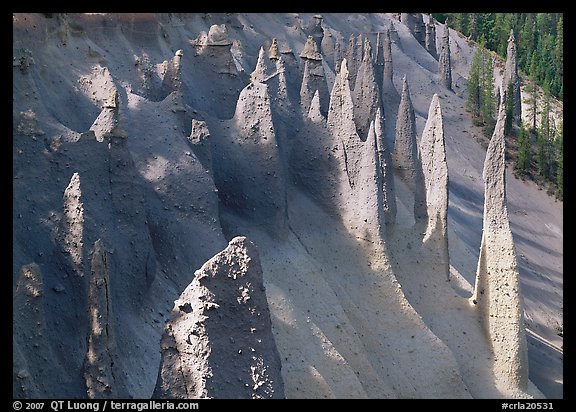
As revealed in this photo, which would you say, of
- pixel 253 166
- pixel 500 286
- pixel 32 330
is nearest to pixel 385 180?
pixel 500 286

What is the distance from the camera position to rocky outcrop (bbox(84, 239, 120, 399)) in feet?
30.8

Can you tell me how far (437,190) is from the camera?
1811cm

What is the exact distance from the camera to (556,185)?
4159 cm

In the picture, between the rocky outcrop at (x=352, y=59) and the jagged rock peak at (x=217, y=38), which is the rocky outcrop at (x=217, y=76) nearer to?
the jagged rock peak at (x=217, y=38)

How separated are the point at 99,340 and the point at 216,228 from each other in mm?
4476

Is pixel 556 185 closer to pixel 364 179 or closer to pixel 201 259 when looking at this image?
pixel 364 179

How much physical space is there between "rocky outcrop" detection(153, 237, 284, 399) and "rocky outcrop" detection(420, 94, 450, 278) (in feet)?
29.0

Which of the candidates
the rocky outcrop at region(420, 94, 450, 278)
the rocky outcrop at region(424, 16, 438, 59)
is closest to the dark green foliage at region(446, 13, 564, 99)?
the rocky outcrop at region(424, 16, 438, 59)

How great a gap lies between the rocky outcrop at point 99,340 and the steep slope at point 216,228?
17mm

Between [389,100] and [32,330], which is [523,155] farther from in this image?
[32,330]

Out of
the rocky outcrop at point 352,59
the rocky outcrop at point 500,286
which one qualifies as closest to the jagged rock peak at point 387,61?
the rocky outcrop at point 352,59

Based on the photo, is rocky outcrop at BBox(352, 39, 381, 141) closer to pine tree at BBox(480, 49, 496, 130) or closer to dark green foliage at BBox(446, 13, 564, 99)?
pine tree at BBox(480, 49, 496, 130)

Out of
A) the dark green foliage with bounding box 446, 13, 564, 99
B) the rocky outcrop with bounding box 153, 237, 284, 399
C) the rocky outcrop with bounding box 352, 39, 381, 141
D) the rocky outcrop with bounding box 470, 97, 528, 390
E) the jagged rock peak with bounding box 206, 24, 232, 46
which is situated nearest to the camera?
the rocky outcrop with bounding box 153, 237, 284, 399
